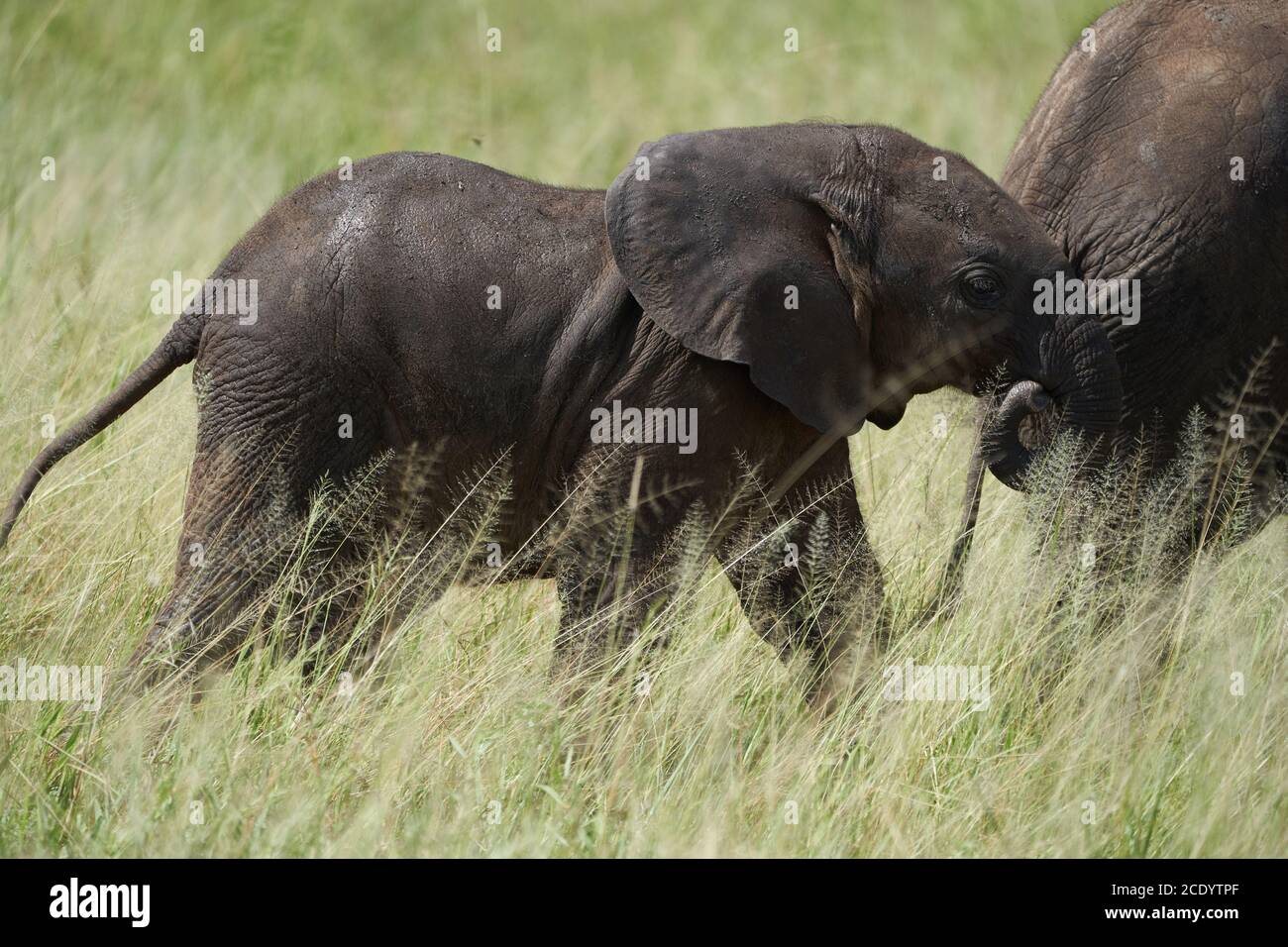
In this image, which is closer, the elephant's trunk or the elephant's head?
the elephant's head

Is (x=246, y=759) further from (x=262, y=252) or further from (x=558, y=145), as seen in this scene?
(x=558, y=145)

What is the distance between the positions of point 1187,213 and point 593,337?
1830 millimetres

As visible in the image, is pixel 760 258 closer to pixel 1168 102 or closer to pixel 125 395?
pixel 1168 102

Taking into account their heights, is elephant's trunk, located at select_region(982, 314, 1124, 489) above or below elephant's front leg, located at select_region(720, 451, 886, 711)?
above

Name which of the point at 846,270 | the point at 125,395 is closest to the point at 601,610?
the point at 846,270

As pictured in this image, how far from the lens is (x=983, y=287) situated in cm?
536

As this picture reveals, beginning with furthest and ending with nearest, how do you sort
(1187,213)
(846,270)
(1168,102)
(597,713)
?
(1168,102) < (1187,213) < (846,270) < (597,713)

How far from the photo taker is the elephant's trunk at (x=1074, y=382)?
5.40 m

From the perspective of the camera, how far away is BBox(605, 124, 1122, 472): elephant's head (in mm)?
5273

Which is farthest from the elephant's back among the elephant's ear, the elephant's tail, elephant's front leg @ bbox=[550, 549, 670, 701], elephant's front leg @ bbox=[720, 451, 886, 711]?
the elephant's tail

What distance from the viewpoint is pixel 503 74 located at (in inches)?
509

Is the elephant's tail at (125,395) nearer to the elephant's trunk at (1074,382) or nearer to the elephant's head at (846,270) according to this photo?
the elephant's head at (846,270)

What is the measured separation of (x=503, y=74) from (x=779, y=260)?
314 inches

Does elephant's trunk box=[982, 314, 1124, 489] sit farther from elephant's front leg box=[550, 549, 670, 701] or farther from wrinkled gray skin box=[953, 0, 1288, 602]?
elephant's front leg box=[550, 549, 670, 701]
